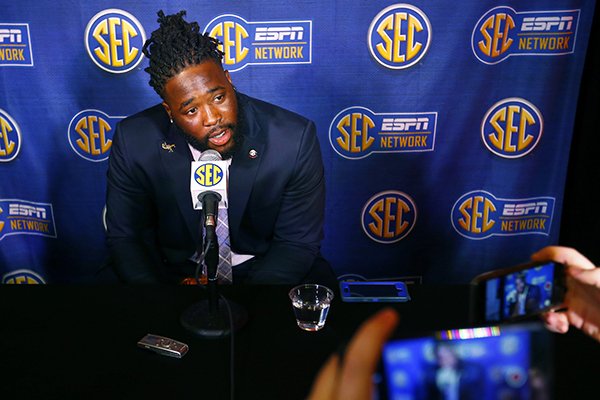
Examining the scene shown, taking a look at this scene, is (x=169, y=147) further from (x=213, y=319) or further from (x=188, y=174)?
(x=213, y=319)

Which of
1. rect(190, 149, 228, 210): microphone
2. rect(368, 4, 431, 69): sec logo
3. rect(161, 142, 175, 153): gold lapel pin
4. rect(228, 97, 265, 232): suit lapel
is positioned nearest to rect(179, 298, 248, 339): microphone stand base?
rect(190, 149, 228, 210): microphone

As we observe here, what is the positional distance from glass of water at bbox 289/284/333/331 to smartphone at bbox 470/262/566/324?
16.6 inches

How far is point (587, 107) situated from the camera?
253 centimetres

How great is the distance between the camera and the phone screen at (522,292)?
1.20m

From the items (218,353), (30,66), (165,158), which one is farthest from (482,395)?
(30,66)

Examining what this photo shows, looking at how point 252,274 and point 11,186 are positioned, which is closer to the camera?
point 252,274

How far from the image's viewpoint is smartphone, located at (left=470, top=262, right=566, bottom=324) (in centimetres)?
120

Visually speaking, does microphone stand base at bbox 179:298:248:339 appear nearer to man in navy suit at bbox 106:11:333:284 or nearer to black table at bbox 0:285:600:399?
black table at bbox 0:285:600:399

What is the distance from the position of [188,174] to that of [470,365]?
1824mm

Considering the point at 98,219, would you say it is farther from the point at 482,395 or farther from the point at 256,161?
the point at 482,395

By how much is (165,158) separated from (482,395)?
1.91 m


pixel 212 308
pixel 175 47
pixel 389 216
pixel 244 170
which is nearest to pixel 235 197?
pixel 244 170

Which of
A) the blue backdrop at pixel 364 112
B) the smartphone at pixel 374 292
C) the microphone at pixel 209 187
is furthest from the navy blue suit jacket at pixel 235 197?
the microphone at pixel 209 187

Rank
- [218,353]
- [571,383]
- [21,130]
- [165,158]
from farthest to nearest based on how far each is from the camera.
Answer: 1. [21,130]
2. [165,158]
3. [218,353]
4. [571,383]
